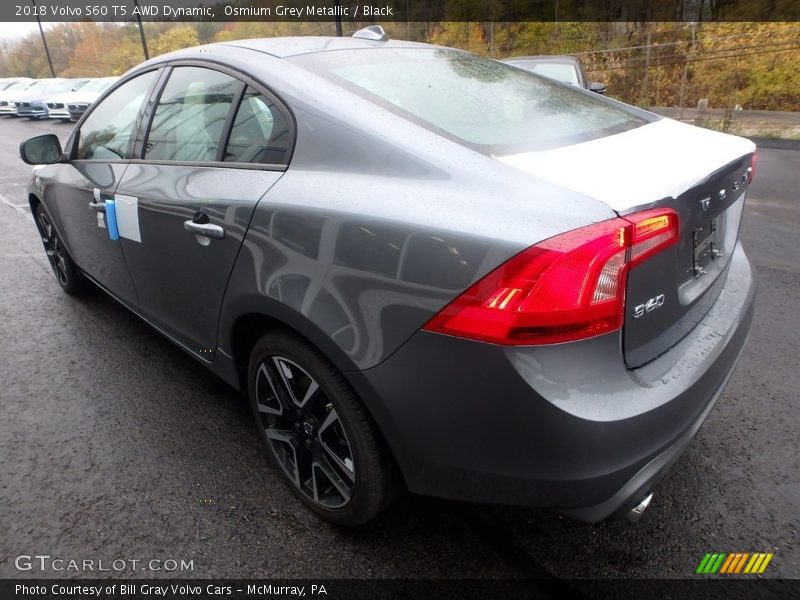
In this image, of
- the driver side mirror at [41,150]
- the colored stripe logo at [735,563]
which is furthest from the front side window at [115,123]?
the colored stripe logo at [735,563]

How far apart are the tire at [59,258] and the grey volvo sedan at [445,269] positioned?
1854mm

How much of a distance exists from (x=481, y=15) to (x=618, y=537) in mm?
30180

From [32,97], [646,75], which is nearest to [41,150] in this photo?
[646,75]

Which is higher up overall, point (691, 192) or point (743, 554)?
point (691, 192)

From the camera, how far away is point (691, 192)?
1.54 meters

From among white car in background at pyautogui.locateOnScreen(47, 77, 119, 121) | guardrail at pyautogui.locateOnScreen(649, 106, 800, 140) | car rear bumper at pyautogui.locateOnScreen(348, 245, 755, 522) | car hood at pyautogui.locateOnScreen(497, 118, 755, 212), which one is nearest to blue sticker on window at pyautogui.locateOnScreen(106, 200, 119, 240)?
car rear bumper at pyautogui.locateOnScreen(348, 245, 755, 522)

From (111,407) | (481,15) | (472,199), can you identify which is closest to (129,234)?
(111,407)

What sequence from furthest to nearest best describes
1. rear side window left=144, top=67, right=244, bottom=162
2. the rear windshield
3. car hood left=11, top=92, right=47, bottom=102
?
car hood left=11, top=92, right=47, bottom=102, rear side window left=144, top=67, right=244, bottom=162, the rear windshield

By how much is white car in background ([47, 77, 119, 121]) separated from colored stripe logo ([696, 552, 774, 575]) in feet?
68.8

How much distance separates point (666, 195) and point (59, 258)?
411 centimetres

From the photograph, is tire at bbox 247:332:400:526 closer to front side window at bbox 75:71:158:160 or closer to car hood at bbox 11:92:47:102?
front side window at bbox 75:71:158:160

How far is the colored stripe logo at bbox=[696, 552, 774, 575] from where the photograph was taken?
176 centimetres

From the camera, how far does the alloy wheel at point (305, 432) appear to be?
1869 mm

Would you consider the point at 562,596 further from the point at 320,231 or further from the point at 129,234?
the point at 129,234
